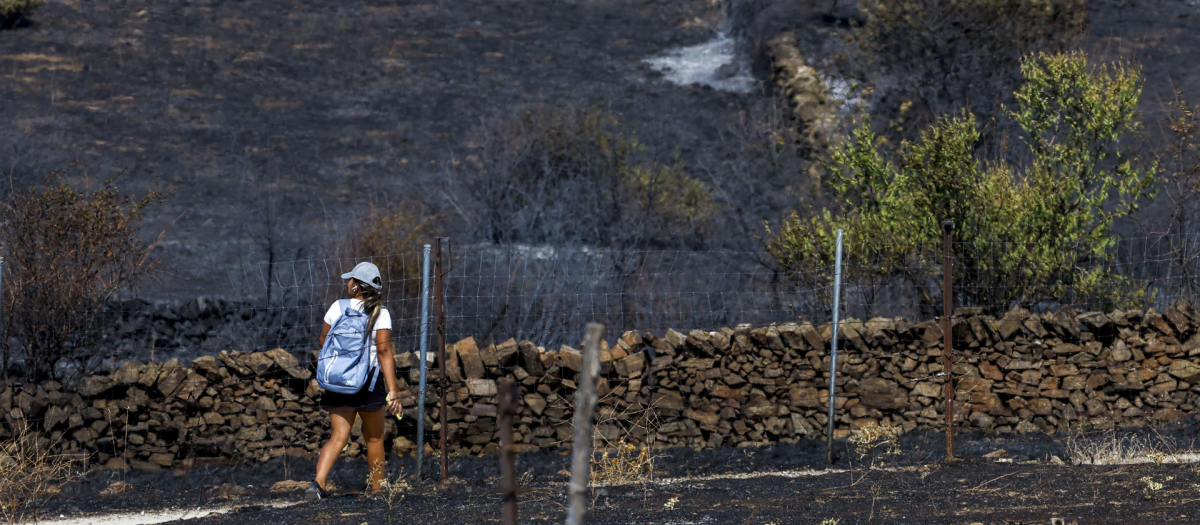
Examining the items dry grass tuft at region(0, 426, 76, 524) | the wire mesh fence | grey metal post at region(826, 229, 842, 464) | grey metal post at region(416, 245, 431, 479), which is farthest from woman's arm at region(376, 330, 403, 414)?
grey metal post at region(826, 229, 842, 464)

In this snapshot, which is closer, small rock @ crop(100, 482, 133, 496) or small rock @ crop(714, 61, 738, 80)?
small rock @ crop(100, 482, 133, 496)

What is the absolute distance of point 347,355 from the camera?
598 centimetres

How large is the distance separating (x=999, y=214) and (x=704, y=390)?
380 cm

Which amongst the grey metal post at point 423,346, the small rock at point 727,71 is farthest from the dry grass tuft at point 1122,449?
the small rock at point 727,71

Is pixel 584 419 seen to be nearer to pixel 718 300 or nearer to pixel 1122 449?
pixel 1122 449

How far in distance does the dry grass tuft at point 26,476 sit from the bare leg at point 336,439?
1.46 meters

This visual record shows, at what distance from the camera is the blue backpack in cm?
596

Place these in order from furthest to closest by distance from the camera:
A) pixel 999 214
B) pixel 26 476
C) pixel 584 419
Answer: pixel 999 214 < pixel 26 476 < pixel 584 419

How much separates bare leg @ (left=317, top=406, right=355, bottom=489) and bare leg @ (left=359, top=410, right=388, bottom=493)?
6.4 inches

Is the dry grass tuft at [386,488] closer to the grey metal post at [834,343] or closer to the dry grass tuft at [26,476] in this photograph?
the dry grass tuft at [26,476]

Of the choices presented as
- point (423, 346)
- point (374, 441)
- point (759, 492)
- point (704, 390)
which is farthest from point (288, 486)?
point (704, 390)

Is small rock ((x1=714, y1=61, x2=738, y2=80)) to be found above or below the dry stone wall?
above

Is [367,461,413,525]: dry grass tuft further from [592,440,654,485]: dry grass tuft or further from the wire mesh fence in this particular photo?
the wire mesh fence

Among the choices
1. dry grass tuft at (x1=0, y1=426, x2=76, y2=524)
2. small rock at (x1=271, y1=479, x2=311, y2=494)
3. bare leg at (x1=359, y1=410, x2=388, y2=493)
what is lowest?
small rock at (x1=271, y1=479, x2=311, y2=494)
